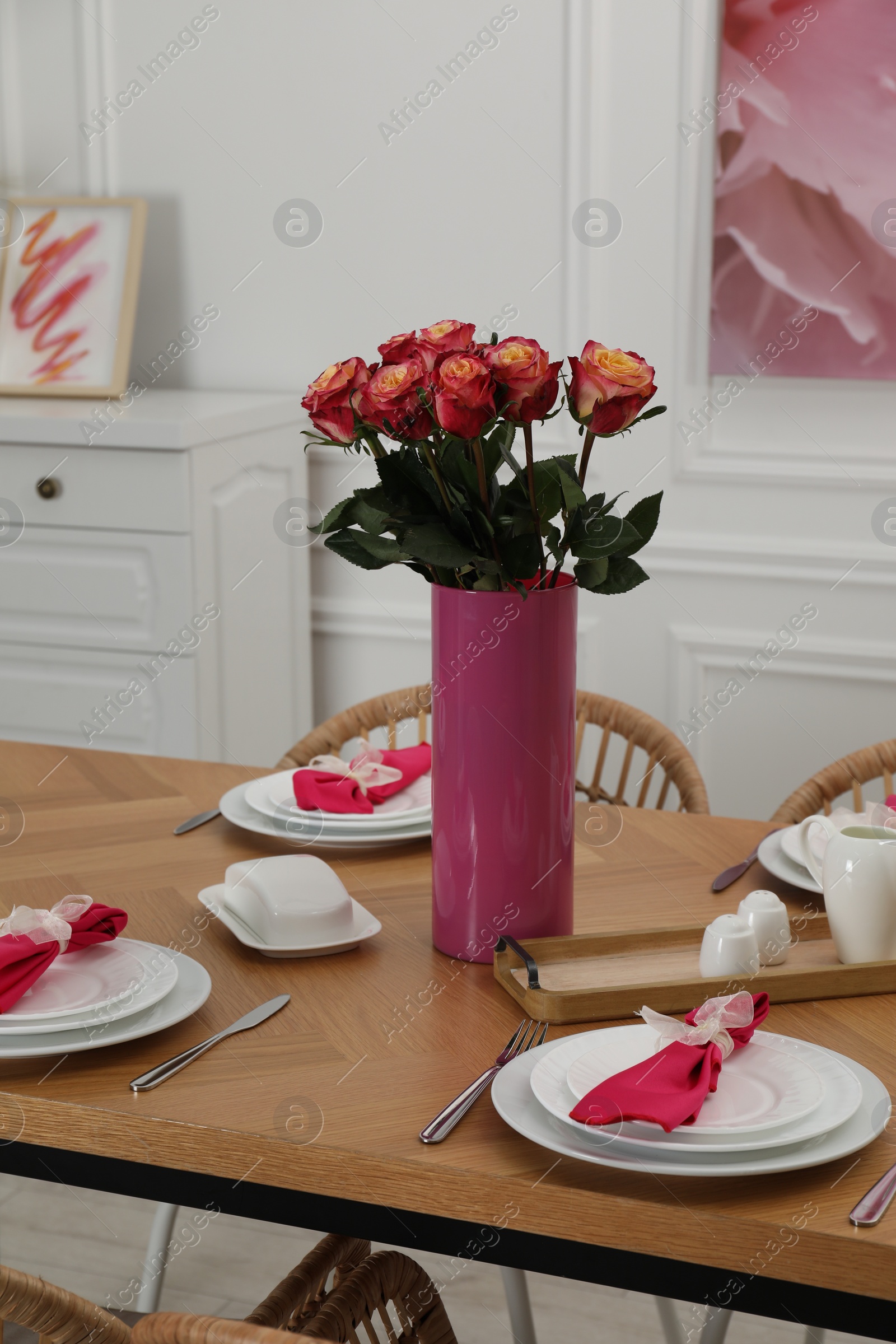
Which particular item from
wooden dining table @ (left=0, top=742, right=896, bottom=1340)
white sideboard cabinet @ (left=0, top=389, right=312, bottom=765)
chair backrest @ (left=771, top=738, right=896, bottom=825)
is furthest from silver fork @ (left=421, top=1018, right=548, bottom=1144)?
white sideboard cabinet @ (left=0, top=389, right=312, bottom=765)

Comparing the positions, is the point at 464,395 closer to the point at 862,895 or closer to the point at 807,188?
the point at 862,895

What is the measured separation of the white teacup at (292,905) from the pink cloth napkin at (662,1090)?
1.20 ft

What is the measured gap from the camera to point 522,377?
3.33 ft

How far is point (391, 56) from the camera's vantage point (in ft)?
9.23

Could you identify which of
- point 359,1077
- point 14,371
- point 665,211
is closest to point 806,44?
point 665,211

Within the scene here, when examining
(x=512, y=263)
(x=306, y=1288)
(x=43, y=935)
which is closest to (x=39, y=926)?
(x=43, y=935)

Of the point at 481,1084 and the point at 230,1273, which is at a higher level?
the point at 481,1084

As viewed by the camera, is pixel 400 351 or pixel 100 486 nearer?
pixel 400 351

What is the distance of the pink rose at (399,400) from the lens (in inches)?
40.4

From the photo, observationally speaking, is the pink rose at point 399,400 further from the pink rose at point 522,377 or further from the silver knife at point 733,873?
the silver knife at point 733,873

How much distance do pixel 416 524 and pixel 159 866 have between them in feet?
1.79

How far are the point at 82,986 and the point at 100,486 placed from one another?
1.66 meters

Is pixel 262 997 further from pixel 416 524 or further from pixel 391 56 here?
pixel 391 56

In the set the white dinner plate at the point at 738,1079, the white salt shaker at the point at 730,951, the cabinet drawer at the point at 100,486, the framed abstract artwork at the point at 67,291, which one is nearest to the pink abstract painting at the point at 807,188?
the cabinet drawer at the point at 100,486
